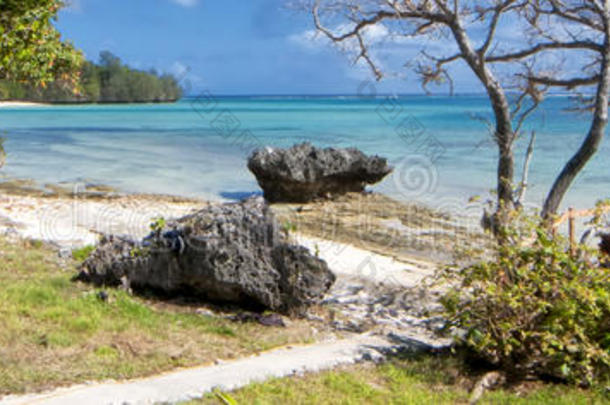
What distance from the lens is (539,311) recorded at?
17.7 feet

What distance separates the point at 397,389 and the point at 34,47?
4.10 metres

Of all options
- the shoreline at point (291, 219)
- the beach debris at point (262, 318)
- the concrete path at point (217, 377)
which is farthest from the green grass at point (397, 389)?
the shoreline at point (291, 219)

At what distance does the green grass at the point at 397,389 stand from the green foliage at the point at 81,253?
4288mm

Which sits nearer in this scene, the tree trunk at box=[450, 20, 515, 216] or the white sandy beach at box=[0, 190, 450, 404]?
the white sandy beach at box=[0, 190, 450, 404]

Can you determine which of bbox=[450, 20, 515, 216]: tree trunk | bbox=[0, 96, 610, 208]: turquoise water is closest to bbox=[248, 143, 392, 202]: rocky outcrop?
bbox=[0, 96, 610, 208]: turquoise water

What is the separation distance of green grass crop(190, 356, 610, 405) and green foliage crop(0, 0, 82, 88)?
3022mm

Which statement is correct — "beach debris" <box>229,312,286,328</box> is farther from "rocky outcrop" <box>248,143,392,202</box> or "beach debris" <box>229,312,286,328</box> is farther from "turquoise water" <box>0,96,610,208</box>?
"rocky outcrop" <box>248,143,392,202</box>

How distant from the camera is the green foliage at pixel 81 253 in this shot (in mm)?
8672

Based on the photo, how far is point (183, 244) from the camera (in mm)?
6961

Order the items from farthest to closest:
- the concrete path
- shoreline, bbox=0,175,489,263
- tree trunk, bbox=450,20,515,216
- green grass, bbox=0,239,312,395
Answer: shoreline, bbox=0,175,489,263
tree trunk, bbox=450,20,515,216
green grass, bbox=0,239,312,395
the concrete path

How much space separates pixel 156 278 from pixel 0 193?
457 inches

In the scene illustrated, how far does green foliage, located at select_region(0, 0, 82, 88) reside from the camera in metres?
5.34

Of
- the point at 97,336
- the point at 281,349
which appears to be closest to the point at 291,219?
the point at 281,349

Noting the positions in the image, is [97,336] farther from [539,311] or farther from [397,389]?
[539,311]
